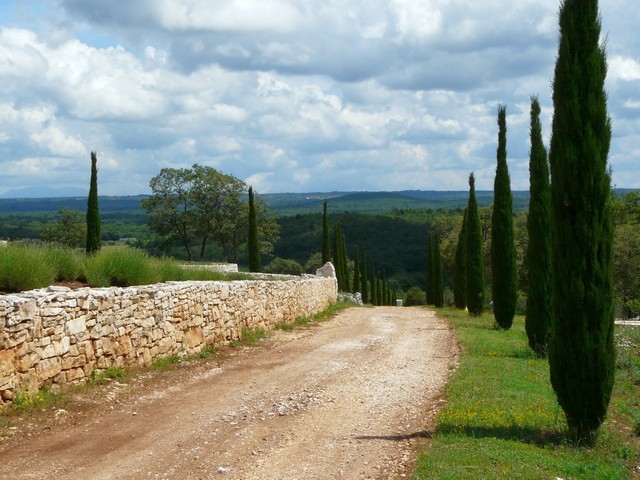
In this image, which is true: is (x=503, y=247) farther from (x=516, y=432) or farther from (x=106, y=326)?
(x=106, y=326)

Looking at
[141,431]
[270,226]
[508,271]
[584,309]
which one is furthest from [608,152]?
[270,226]

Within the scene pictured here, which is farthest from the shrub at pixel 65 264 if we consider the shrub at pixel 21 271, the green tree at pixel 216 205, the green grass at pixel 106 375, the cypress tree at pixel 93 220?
the green tree at pixel 216 205

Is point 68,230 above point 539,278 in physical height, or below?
below

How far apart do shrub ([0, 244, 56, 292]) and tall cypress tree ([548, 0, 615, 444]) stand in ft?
28.2

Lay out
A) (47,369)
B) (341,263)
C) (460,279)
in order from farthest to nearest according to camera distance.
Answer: (341,263)
(460,279)
(47,369)

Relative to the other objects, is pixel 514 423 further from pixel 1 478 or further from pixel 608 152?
pixel 1 478

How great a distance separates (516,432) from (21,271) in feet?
27.7

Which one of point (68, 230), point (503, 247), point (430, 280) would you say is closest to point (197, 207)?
point (68, 230)

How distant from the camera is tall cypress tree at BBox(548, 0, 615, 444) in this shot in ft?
26.9

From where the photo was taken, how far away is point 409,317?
88.8ft

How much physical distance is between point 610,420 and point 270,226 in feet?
164

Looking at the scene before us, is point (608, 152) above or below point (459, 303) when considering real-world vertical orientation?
above

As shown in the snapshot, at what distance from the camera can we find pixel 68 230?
190 ft

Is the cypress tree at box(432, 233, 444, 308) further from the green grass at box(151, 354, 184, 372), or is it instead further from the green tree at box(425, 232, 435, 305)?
the green grass at box(151, 354, 184, 372)
